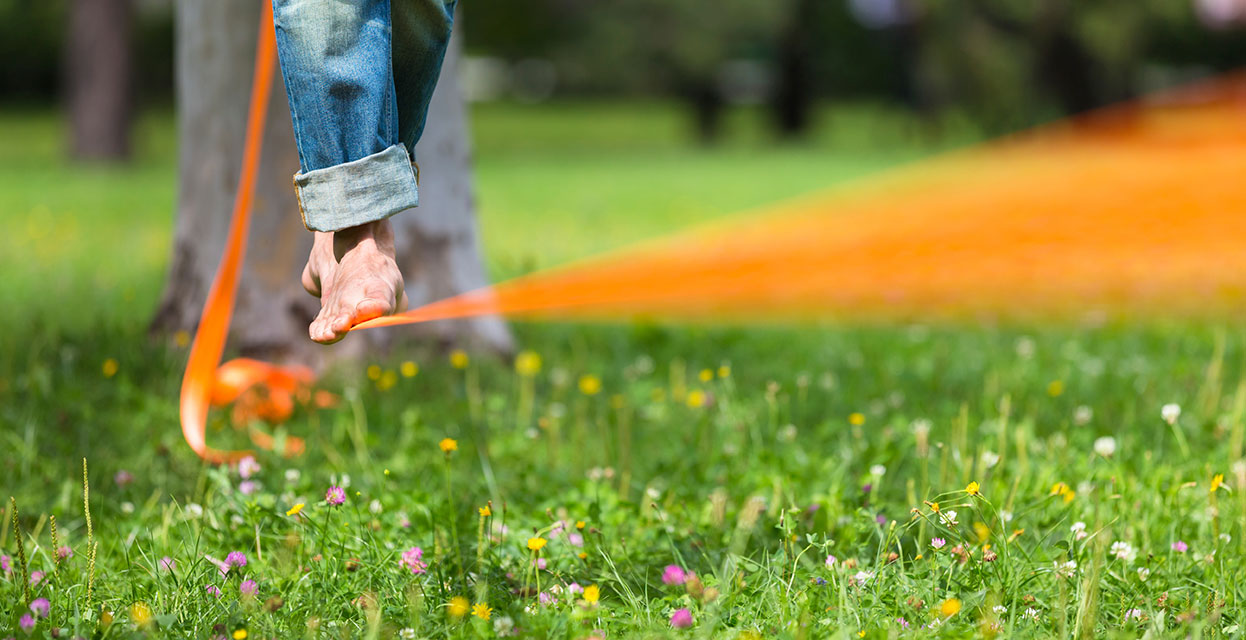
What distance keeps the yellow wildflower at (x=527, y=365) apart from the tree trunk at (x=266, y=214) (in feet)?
0.64

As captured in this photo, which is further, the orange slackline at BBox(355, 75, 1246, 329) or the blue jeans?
the orange slackline at BBox(355, 75, 1246, 329)

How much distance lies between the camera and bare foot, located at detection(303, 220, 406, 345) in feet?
6.17

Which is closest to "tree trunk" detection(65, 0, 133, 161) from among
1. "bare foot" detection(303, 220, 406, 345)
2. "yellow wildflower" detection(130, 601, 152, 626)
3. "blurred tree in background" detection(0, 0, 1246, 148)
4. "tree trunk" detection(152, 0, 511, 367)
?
"blurred tree in background" detection(0, 0, 1246, 148)

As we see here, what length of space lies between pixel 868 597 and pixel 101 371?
263cm

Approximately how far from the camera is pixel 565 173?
50.5ft

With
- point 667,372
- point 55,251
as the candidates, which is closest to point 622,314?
point 667,372

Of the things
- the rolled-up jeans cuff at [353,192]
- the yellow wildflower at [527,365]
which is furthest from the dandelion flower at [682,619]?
the yellow wildflower at [527,365]

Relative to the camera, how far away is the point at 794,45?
27.5 m

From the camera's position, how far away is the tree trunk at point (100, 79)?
14812 mm

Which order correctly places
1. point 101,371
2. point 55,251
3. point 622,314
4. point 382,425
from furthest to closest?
point 55,251 → point 622,314 → point 101,371 → point 382,425

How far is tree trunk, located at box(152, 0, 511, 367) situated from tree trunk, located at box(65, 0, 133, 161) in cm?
1183

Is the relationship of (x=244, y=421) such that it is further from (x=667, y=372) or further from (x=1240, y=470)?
(x=1240, y=470)

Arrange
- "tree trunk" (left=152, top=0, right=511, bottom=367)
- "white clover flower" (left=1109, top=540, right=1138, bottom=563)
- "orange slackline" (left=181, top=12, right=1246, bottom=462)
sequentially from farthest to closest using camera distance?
1. "tree trunk" (left=152, top=0, right=511, bottom=367)
2. "orange slackline" (left=181, top=12, right=1246, bottom=462)
3. "white clover flower" (left=1109, top=540, right=1138, bottom=563)

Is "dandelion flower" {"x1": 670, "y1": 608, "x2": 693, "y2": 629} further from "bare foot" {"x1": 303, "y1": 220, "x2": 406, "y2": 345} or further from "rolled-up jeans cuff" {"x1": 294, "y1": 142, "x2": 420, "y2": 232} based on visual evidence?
"rolled-up jeans cuff" {"x1": 294, "y1": 142, "x2": 420, "y2": 232}
